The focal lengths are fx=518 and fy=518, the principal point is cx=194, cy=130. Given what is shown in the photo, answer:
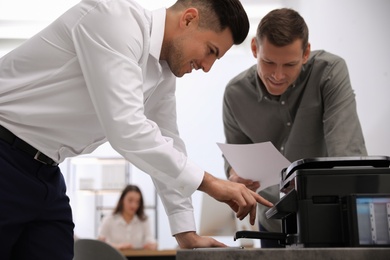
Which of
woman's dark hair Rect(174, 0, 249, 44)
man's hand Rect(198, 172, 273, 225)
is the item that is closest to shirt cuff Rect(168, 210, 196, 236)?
man's hand Rect(198, 172, 273, 225)

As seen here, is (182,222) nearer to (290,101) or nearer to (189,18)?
(189,18)

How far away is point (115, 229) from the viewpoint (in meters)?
5.17

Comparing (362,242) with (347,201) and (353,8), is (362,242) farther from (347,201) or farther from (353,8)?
(353,8)

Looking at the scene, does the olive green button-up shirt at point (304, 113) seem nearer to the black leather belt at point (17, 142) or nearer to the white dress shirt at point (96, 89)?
the white dress shirt at point (96, 89)

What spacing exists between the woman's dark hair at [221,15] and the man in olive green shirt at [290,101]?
442 mm

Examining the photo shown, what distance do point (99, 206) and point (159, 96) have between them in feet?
17.2

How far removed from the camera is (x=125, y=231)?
517 cm

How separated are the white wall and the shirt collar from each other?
1952 millimetres

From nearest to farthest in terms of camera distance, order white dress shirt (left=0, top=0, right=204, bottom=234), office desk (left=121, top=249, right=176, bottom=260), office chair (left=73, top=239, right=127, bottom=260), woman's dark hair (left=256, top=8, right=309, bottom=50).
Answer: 1. white dress shirt (left=0, top=0, right=204, bottom=234)
2. woman's dark hair (left=256, top=8, right=309, bottom=50)
3. office chair (left=73, top=239, right=127, bottom=260)
4. office desk (left=121, top=249, right=176, bottom=260)

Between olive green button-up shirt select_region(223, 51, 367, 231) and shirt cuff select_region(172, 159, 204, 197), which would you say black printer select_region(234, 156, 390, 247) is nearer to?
shirt cuff select_region(172, 159, 204, 197)

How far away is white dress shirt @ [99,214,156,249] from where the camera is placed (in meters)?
5.12

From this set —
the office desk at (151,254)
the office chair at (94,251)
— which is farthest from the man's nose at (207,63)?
the office desk at (151,254)

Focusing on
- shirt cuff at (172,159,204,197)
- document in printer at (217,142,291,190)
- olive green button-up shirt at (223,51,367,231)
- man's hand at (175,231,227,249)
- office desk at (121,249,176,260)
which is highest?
olive green button-up shirt at (223,51,367,231)

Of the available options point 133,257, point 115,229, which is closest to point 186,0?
point 133,257
